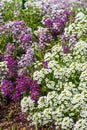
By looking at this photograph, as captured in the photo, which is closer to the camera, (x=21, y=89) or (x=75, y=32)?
(x=21, y=89)

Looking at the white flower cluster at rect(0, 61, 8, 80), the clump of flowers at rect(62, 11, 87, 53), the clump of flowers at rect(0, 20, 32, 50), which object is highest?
the clump of flowers at rect(0, 20, 32, 50)

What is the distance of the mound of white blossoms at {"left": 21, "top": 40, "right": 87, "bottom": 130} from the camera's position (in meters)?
6.83

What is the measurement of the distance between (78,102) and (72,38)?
107 inches

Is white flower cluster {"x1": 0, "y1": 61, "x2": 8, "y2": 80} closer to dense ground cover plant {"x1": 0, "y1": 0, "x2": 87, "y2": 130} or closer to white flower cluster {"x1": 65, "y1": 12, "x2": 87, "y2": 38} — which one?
dense ground cover plant {"x1": 0, "y1": 0, "x2": 87, "y2": 130}

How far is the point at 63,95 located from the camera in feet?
22.8

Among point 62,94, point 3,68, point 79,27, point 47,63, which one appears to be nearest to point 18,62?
point 3,68

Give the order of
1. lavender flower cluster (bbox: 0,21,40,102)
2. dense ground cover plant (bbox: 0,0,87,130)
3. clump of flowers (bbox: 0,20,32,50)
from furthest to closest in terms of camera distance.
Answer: clump of flowers (bbox: 0,20,32,50) < lavender flower cluster (bbox: 0,21,40,102) < dense ground cover plant (bbox: 0,0,87,130)

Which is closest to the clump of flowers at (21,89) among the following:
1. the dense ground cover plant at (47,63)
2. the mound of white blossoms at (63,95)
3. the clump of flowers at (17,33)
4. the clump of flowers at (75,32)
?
the dense ground cover plant at (47,63)

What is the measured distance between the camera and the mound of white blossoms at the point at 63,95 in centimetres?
683

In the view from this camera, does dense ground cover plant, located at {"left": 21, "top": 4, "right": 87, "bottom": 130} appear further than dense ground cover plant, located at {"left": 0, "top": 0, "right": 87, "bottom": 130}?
No

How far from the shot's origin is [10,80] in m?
9.09

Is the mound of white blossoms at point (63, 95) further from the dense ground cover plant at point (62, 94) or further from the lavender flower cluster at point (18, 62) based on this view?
the lavender flower cluster at point (18, 62)

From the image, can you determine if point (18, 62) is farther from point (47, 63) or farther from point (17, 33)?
point (17, 33)

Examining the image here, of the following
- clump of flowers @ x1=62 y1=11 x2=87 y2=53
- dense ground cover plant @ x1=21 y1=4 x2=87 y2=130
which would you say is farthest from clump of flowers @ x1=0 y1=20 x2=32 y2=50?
dense ground cover plant @ x1=21 y1=4 x2=87 y2=130
